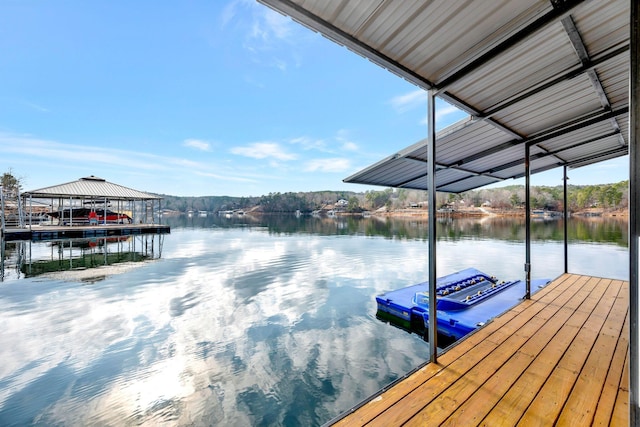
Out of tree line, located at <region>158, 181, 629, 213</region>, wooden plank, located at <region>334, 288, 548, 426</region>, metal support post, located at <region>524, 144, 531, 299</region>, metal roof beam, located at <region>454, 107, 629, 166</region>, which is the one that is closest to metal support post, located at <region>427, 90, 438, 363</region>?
wooden plank, located at <region>334, 288, 548, 426</region>

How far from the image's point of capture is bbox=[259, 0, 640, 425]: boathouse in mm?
1574

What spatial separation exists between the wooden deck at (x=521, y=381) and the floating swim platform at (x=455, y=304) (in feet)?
3.34

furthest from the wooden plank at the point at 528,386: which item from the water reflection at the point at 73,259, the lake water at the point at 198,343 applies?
the water reflection at the point at 73,259

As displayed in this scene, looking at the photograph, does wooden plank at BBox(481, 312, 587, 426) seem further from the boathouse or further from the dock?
the dock

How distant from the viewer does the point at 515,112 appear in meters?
3.11

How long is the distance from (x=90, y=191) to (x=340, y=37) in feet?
91.7

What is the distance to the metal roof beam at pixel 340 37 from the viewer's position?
147 centimetres

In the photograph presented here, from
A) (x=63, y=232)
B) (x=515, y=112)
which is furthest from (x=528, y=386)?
(x=63, y=232)

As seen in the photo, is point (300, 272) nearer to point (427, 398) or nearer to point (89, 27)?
point (427, 398)

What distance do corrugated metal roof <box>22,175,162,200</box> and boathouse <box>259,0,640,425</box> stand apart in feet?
85.0

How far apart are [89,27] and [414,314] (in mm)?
25082

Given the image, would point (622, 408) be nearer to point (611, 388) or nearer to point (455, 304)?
point (611, 388)

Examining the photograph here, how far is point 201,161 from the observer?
72062mm

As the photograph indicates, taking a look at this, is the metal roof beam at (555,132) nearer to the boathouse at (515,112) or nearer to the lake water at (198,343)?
the boathouse at (515,112)
